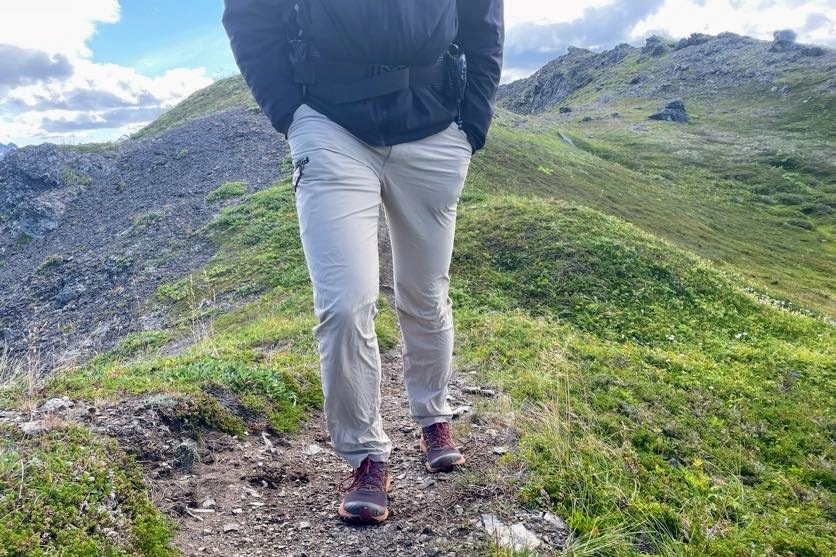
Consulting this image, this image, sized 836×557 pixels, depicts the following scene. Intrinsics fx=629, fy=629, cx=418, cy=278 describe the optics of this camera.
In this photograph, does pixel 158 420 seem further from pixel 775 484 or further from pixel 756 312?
pixel 756 312

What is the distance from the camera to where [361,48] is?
351 centimetres

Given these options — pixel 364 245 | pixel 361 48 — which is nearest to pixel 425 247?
pixel 364 245

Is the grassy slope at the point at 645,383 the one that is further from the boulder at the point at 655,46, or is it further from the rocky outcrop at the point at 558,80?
the boulder at the point at 655,46

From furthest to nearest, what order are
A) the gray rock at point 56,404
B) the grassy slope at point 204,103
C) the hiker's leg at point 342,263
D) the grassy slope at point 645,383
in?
the grassy slope at point 204,103, the gray rock at point 56,404, the grassy slope at point 645,383, the hiker's leg at point 342,263

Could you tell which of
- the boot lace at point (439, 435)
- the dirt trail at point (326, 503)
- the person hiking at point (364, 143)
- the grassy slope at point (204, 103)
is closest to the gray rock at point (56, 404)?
the dirt trail at point (326, 503)

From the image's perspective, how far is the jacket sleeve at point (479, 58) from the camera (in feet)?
13.6

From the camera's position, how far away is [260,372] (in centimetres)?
632

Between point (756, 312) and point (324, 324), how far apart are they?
11228 mm

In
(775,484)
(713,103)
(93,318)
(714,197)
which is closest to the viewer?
(775,484)

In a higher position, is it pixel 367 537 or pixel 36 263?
pixel 367 537

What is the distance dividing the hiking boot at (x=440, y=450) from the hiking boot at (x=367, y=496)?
70 centimetres

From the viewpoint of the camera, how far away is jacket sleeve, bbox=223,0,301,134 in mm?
3680

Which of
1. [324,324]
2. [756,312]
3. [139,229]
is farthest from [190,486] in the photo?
[139,229]

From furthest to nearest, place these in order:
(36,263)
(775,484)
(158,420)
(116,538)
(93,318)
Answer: (36,263), (93,318), (775,484), (158,420), (116,538)
